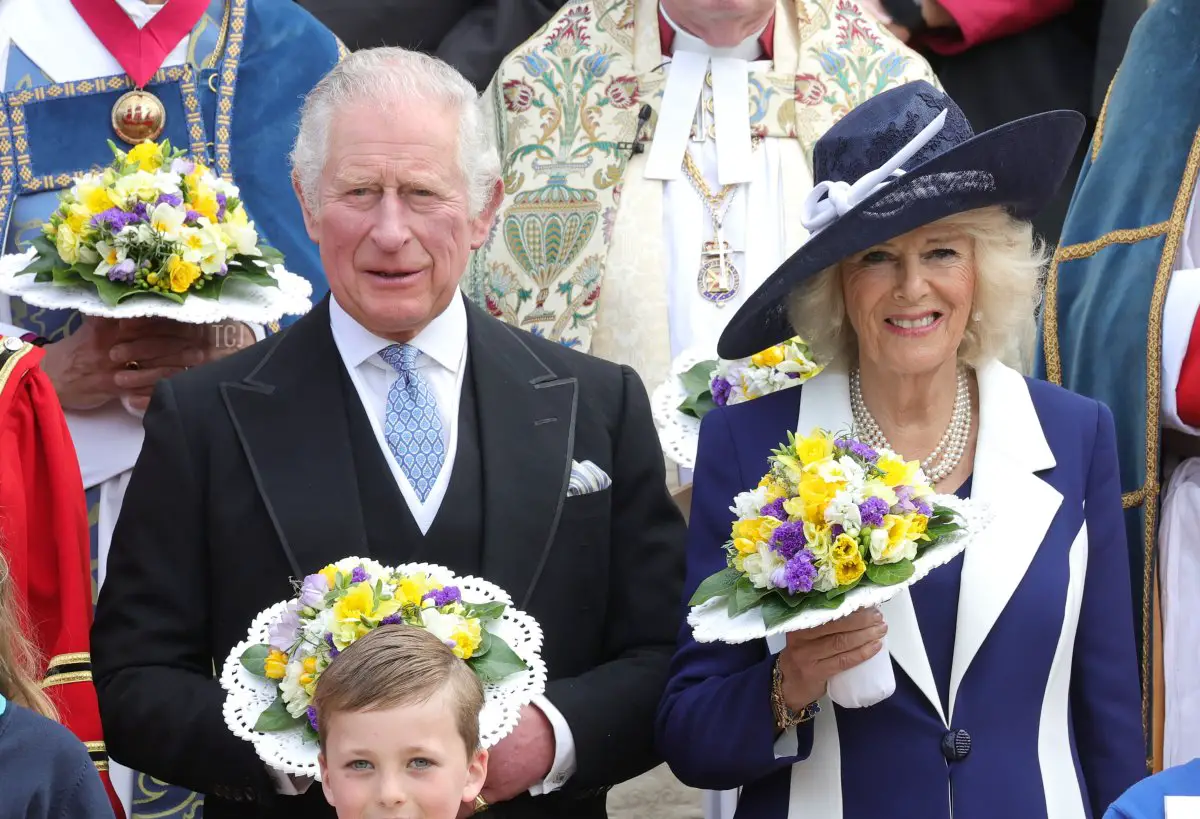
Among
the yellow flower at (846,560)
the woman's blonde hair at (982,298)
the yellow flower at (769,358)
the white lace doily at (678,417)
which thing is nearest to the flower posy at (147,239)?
the white lace doily at (678,417)

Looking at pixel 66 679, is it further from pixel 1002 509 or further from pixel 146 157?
pixel 1002 509

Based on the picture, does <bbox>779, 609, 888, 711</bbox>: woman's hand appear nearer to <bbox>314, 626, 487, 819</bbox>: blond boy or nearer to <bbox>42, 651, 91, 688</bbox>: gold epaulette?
<bbox>314, 626, 487, 819</bbox>: blond boy

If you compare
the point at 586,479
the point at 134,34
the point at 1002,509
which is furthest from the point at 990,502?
the point at 134,34

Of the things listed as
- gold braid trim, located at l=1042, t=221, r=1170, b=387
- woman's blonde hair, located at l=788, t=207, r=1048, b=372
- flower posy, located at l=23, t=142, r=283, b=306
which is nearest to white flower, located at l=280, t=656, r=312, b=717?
woman's blonde hair, located at l=788, t=207, r=1048, b=372

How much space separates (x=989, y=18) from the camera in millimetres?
6215

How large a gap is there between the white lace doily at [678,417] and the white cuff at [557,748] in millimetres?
1037

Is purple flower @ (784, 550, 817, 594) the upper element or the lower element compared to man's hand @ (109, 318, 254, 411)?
lower

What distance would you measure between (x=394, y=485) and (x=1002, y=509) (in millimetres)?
1108

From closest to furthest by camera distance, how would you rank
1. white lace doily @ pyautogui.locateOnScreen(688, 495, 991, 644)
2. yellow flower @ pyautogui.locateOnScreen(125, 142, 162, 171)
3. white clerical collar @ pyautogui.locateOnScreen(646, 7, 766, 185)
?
→ white lace doily @ pyautogui.locateOnScreen(688, 495, 991, 644) < yellow flower @ pyautogui.locateOnScreen(125, 142, 162, 171) < white clerical collar @ pyautogui.locateOnScreen(646, 7, 766, 185)

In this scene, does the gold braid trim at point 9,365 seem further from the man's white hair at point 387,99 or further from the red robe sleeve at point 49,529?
the man's white hair at point 387,99

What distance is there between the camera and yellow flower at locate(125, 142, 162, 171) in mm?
4742

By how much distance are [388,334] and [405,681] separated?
94 cm

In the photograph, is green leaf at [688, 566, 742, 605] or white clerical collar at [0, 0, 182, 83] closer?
green leaf at [688, 566, 742, 605]

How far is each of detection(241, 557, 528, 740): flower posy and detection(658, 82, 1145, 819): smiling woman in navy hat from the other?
1.65ft
